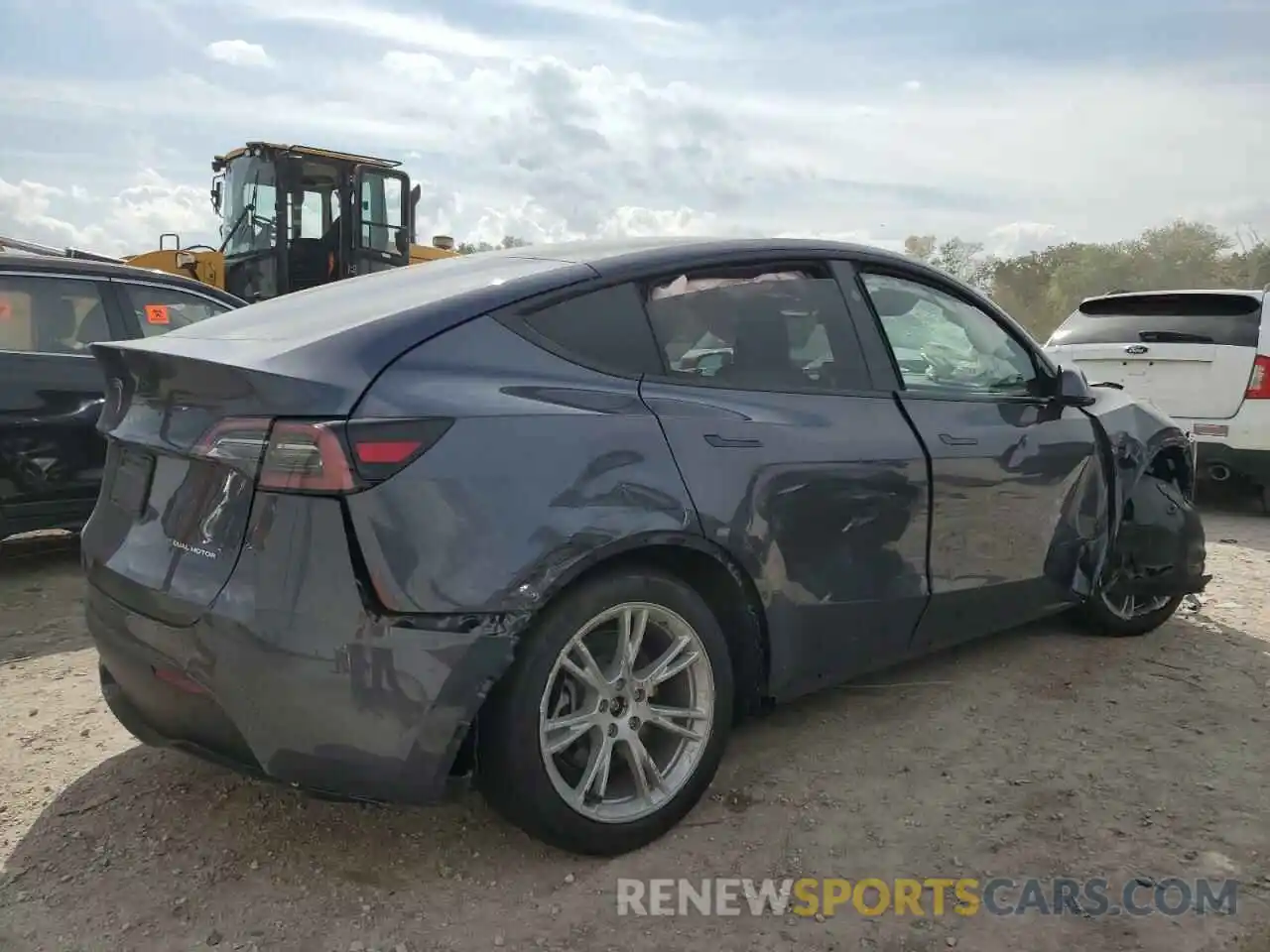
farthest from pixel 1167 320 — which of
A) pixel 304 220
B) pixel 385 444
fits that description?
pixel 304 220

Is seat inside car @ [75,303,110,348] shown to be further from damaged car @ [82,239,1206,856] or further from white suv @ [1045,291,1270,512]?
white suv @ [1045,291,1270,512]

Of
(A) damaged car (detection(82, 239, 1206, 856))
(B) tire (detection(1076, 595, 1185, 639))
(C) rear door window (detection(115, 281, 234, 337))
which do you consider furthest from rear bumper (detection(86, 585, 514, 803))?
(C) rear door window (detection(115, 281, 234, 337))

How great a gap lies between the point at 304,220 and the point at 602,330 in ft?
29.6

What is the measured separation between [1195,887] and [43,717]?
3.54 metres

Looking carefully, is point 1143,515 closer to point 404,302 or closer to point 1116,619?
point 1116,619

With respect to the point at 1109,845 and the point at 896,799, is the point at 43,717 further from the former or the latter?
the point at 1109,845

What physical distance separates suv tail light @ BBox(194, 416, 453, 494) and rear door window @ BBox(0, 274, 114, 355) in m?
3.60

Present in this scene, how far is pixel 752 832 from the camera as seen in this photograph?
2799 millimetres

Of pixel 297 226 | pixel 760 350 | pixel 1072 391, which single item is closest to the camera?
pixel 760 350

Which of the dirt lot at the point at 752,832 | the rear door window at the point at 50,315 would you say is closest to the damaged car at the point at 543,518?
the dirt lot at the point at 752,832

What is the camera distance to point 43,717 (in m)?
3.50

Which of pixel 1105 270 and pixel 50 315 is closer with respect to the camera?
pixel 50 315

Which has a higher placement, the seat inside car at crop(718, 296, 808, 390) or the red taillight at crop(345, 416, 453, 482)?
the seat inside car at crop(718, 296, 808, 390)

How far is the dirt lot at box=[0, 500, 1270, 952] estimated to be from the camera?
94.1 inches
